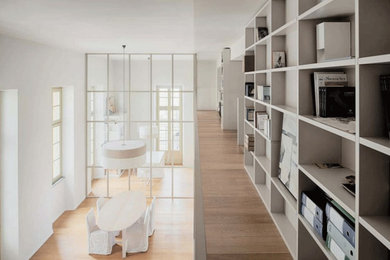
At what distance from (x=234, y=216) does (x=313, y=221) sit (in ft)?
3.24

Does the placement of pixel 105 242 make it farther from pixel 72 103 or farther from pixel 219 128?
pixel 72 103

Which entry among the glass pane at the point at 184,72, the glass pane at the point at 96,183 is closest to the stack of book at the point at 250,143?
the glass pane at the point at 184,72

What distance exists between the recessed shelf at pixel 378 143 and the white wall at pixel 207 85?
28.6 ft

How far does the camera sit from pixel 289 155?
2.32 meters

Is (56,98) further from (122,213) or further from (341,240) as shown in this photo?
(341,240)

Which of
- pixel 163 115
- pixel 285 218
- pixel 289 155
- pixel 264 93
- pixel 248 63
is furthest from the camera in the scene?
pixel 163 115

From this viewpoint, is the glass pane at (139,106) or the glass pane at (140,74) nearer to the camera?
the glass pane at (139,106)

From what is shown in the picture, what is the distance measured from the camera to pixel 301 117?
1.82m

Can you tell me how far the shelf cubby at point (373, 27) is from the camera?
3.68 ft

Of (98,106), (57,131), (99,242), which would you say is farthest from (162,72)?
(99,242)

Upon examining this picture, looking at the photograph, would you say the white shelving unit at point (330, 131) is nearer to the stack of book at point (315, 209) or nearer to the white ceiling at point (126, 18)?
the stack of book at point (315, 209)

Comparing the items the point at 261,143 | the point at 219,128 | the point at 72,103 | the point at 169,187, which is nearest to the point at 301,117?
the point at 261,143

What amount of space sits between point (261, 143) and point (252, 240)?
1.24 meters

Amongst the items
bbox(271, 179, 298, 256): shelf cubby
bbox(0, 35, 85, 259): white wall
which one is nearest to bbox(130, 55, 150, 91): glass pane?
bbox(0, 35, 85, 259): white wall
